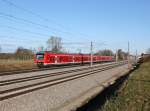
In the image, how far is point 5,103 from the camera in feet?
41.4

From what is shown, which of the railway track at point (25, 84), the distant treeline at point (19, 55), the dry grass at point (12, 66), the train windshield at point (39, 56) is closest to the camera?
the railway track at point (25, 84)

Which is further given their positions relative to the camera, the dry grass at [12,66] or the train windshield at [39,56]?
the train windshield at [39,56]

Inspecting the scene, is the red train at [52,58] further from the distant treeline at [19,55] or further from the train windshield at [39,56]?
the distant treeline at [19,55]

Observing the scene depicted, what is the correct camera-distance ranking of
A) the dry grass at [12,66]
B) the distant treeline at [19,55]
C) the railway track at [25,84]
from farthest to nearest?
the distant treeline at [19,55]
the dry grass at [12,66]
the railway track at [25,84]

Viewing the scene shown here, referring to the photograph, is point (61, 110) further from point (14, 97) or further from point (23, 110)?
point (14, 97)

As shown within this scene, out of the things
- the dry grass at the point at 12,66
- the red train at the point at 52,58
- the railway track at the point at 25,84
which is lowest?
the railway track at the point at 25,84

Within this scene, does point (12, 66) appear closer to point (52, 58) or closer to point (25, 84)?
point (52, 58)

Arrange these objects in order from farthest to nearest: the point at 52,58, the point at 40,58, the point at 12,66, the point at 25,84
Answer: the point at 52,58, the point at 12,66, the point at 40,58, the point at 25,84

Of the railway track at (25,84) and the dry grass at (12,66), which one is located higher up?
the dry grass at (12,66)

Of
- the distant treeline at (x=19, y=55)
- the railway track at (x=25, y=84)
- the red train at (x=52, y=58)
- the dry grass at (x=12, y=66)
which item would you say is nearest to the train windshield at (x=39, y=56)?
the red train at (x=52, y=58)

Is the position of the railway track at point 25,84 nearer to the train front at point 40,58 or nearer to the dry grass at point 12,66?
the dry grass at point 12,66

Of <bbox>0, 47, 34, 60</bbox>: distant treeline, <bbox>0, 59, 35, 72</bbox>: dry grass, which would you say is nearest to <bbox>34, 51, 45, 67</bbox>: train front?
<bbox>0, 59, 35, 72</bbox>: dry grass

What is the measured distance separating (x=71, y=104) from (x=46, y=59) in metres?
33.9

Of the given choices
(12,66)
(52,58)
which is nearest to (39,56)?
(52,58)
